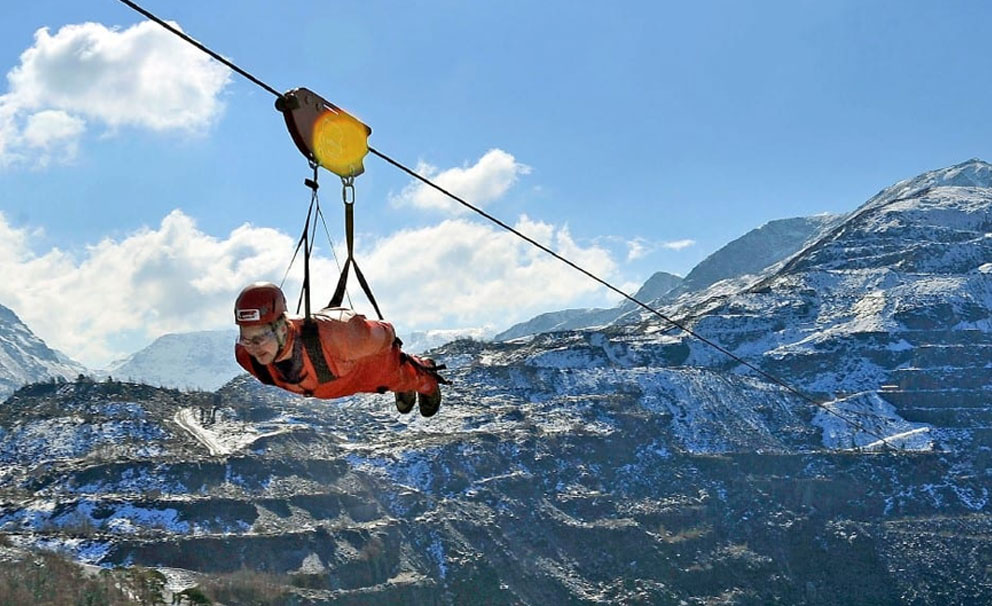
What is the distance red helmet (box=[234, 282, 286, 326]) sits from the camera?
926 centimetres

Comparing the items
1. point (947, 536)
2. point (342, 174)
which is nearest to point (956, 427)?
point (947, 536)

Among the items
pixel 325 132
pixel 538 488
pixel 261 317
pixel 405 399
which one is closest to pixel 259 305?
pixel 261 317

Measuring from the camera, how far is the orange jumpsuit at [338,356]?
32.7 feet

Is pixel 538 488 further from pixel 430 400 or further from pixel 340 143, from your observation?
pixel 340 143

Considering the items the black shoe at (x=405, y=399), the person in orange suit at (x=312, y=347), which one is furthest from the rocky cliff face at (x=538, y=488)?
the person in orange suit at (x=312, y=347)

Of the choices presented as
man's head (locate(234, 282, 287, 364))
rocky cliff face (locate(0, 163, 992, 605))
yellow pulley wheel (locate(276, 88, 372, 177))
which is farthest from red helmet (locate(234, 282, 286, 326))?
rocky cliff face (locate(0, 163, 992, 605))

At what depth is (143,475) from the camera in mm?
134000

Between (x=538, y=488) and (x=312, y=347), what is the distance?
484 feet

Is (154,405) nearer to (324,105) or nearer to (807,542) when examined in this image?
(807,542)

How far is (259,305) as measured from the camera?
30.4 ft

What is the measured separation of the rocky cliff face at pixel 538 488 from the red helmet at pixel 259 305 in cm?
11093

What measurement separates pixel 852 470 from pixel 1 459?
13533 cm

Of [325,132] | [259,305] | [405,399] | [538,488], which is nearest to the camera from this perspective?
[259,305]

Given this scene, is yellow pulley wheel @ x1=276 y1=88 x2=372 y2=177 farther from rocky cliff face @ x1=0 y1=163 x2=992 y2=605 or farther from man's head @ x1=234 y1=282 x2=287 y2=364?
rocky cliff face @ x1=0 y1=163 x2=992 y2=605
